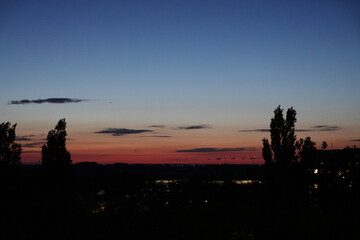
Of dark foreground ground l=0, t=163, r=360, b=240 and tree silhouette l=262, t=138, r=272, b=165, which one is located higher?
tree silhouette l=262, t=138, r=272, b=165

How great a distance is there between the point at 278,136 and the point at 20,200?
69.3 feet

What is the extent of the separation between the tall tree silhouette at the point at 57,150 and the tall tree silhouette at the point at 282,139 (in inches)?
699

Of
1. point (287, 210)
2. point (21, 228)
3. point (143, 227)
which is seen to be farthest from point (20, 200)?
point (287, 210)

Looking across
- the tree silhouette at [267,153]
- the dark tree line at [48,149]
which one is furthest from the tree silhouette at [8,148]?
the tree silhouette at [267,153]

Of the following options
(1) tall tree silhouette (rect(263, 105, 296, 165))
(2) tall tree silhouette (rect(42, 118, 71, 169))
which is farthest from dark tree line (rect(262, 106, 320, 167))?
(2) tall tree silhouette (rect(42, 118, 71, 169))

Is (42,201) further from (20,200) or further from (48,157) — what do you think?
(48,157)

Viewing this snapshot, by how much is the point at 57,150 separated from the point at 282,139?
64.9ft

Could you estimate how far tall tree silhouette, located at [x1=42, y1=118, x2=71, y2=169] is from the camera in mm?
33219

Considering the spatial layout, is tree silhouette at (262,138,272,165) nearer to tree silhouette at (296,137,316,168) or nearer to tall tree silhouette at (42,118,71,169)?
tree silhouette at (296,137,316,168)

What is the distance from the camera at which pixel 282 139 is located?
3250 centimetres

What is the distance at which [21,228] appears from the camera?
23.1 m

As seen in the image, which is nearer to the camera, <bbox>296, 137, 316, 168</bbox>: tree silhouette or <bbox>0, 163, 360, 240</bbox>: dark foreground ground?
<bbox>0, 163, 360, 240</bbox>: dark foreground ground

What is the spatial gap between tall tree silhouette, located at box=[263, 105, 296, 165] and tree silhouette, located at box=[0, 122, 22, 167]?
69.6 ft

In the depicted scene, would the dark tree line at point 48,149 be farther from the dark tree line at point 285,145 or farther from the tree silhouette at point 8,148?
the dark tree line at point 285,145
